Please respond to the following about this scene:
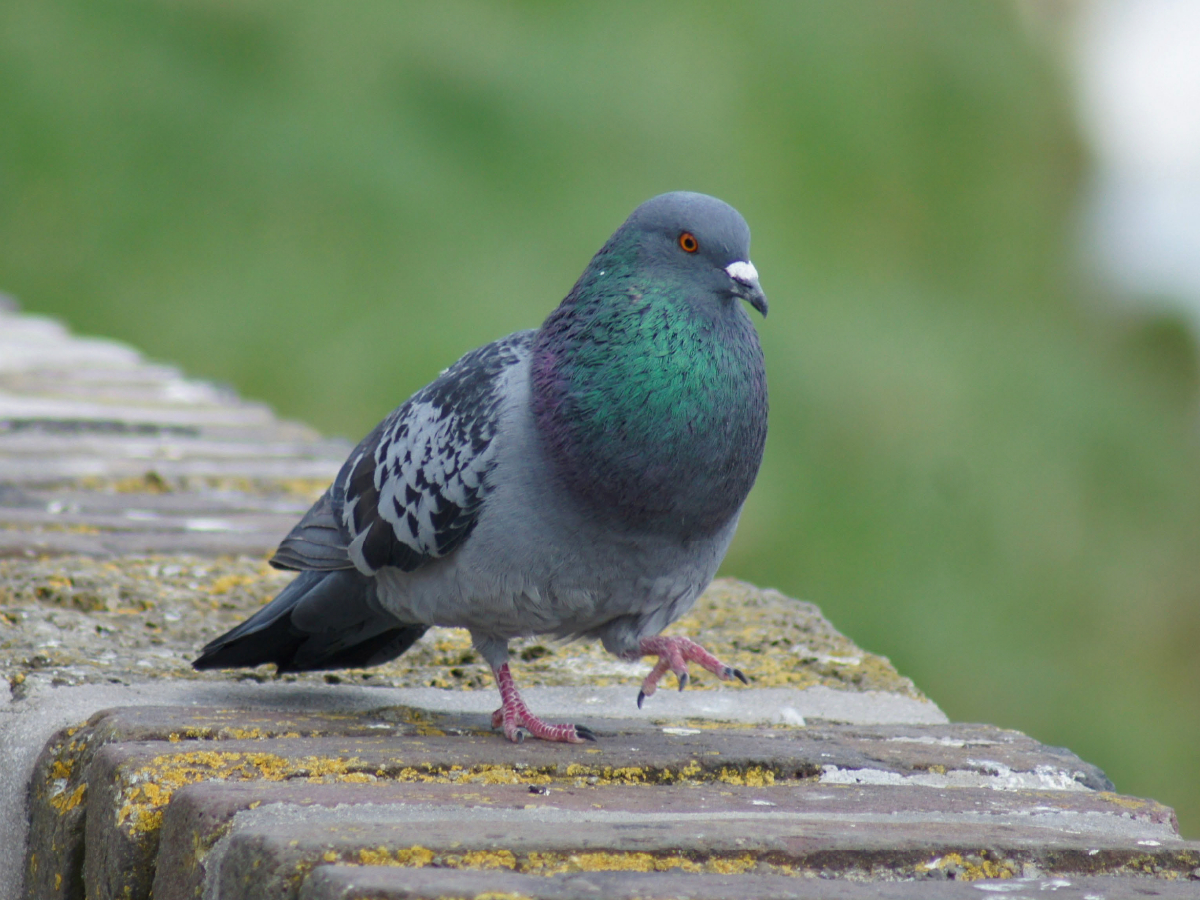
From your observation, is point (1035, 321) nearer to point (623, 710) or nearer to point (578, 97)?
point (578, 97)

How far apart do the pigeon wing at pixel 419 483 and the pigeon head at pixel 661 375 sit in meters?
0.12

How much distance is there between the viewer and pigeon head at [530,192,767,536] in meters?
2.29

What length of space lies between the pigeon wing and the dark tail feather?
0.16 ft

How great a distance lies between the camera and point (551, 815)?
66.8 inches

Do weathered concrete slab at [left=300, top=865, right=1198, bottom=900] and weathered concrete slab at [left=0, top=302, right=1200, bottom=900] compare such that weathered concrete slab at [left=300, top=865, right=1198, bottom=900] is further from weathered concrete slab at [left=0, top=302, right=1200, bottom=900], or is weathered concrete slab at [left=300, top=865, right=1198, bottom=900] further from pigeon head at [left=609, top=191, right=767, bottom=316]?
pigeon head at [left=609, top=191, right=767, bottom=316]

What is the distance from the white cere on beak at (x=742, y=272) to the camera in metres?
2.42

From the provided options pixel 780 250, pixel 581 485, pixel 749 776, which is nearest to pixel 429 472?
pixel 581 485

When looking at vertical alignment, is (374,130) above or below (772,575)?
above

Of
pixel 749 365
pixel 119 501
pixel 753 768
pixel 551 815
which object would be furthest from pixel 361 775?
pixel 119 501

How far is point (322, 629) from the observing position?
8.43 feet

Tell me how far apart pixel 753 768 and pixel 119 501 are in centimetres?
177

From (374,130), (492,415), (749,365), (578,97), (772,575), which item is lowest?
(772,575)

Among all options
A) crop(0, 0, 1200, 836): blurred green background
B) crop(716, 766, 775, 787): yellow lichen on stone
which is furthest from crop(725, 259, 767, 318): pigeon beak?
crop(0, 0, 1200, 836): blurred green background

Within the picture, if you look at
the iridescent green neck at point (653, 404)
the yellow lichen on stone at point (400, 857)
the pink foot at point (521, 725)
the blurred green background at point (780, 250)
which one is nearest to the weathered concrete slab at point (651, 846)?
the yellow lichen on stone at point (400, 857)
